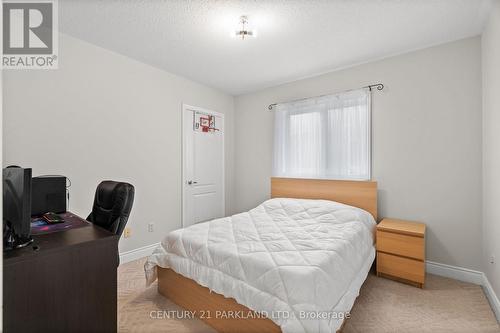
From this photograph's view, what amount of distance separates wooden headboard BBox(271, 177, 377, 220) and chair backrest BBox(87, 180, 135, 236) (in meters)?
2.34

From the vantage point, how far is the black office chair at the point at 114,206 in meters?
1.86

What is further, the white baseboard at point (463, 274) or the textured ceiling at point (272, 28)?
the white baseboard at point (463, 274)

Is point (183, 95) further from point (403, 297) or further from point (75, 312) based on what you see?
point (403, 297)

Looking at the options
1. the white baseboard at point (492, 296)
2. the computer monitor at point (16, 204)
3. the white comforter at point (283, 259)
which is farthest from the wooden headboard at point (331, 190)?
the computer monitor at point (16, 204)

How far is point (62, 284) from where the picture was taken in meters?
1.29

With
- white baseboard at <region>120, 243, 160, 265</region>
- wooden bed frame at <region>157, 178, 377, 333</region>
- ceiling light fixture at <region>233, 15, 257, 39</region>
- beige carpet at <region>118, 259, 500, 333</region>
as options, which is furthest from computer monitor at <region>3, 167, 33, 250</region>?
ceiling light fixture at <region>233, 15, 257, 39</region>

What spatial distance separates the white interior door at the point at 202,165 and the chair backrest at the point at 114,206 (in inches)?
66.8

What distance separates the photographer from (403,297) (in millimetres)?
2266

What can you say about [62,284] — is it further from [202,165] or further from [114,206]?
[202,165]

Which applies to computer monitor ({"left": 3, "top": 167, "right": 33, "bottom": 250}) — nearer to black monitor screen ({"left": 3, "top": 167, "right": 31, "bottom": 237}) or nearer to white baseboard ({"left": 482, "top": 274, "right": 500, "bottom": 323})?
black monitor screen ({"left": 3, "top": 167, "right": 31, "bottom": 237})

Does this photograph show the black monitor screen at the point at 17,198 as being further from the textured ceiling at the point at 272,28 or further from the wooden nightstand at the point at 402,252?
the wooden nightstand at the point at 402,252

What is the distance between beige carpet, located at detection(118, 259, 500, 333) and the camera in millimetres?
1861

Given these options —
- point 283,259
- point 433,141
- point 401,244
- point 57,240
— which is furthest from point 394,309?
point 57,240

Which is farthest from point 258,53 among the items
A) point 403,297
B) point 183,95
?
point 403,297
